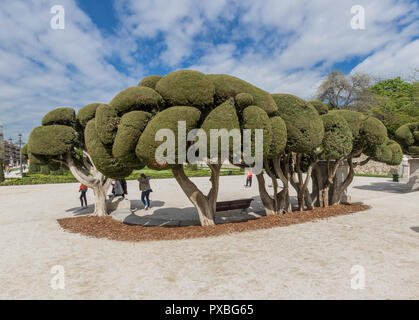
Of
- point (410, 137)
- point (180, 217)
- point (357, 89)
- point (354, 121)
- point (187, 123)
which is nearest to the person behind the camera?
point (187, 123)

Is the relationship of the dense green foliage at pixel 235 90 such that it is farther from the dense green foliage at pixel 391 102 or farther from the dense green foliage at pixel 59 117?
the dense green foliage at pixel 391 102

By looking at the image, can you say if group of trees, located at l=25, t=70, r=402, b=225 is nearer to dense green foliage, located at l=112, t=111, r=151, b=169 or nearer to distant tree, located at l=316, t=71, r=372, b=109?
dense green foliage, located at l=112, t=111, r=151, b=169

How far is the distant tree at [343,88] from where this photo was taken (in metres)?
43.8

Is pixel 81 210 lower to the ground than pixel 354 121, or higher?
lower

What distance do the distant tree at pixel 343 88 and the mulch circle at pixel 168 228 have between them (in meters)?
42.3

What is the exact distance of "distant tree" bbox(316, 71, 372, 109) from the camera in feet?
144

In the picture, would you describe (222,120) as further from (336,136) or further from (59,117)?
(59,117)

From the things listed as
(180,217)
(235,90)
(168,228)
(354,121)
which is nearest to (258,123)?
(235,90)

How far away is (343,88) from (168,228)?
1909 inches

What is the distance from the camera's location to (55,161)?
9.62 m

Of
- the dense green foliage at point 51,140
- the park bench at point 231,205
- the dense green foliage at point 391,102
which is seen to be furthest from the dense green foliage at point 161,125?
the dense green foliage at point 391,102

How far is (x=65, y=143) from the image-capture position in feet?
29.1
